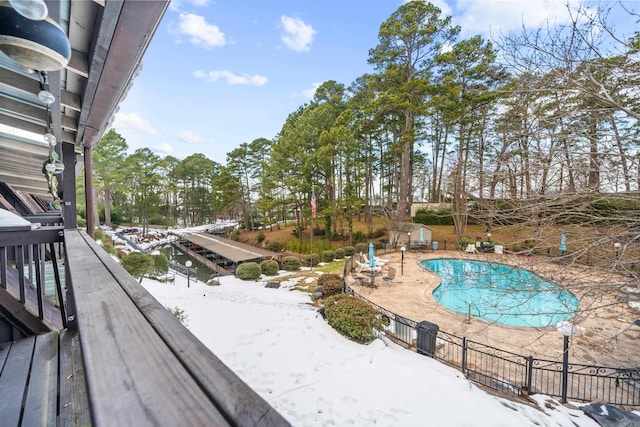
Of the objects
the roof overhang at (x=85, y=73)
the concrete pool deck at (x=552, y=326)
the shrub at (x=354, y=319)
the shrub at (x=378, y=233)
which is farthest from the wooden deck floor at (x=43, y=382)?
the shrub at (x=378, y=233)

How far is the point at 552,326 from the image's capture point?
195 inches

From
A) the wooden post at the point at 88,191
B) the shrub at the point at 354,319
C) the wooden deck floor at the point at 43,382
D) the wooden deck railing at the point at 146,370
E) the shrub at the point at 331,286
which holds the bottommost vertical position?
the shrub at the point at 331,286

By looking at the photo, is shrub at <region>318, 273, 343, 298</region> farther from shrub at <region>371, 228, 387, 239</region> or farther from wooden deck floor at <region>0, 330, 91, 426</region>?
shrub at <region>371, 228, 387, 239</region>

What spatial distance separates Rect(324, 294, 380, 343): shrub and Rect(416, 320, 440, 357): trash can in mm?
906

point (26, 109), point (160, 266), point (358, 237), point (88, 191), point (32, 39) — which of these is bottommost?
point (160, 266)

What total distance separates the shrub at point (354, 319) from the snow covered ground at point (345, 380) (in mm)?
198

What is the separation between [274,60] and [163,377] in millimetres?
17265

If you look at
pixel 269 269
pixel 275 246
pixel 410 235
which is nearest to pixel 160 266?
pixel 269 269

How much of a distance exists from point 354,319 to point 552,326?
3.70 m

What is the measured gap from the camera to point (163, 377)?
510 mm

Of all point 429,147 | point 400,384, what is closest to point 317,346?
point 400,384

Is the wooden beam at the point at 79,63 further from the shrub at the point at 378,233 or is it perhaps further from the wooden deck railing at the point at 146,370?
the shrub at the point at 378,233

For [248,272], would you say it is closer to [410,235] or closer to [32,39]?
[410,235]

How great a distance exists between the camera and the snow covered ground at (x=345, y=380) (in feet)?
11.4
